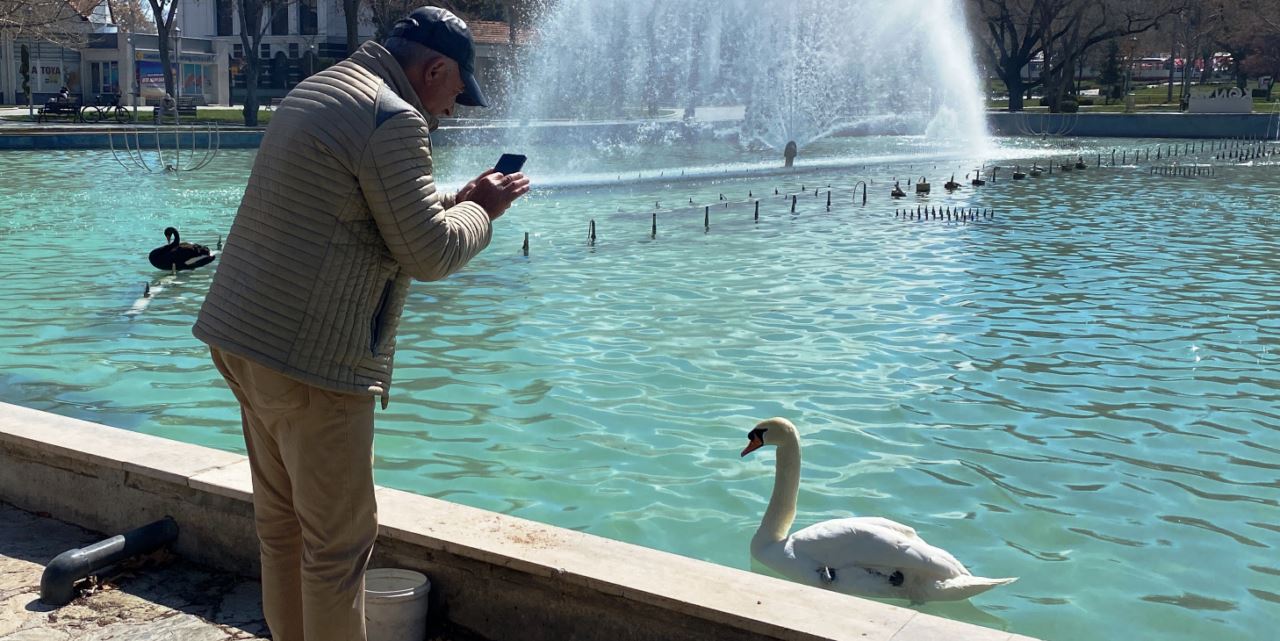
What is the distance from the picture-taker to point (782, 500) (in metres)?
5.44

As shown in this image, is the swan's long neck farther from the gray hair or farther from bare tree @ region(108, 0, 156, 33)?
bare tree @ region(108, 0, 156, 33)

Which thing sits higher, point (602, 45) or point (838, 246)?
point (602, 45)

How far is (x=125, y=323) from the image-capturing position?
11.2 meters

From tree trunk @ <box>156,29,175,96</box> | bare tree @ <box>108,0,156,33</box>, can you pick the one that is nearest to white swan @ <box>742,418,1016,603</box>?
tree trunk @ <box>156,29,175,96</box>

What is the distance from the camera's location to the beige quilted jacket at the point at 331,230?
9.55 feet

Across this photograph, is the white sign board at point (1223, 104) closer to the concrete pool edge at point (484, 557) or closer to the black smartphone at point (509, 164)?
the concrete pool edge at point (484, 557)

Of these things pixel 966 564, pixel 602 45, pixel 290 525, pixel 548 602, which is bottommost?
pixel 966 564

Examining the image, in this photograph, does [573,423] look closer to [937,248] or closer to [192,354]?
[192,354]

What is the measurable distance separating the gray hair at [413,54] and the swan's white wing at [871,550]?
112 inches

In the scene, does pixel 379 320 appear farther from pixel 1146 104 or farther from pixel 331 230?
pixel 1146 104

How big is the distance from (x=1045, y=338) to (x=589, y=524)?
224 inches

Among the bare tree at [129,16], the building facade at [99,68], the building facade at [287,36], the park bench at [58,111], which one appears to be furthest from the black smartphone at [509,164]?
the building facade at [287,36]

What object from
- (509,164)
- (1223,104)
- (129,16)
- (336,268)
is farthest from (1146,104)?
(336,268)

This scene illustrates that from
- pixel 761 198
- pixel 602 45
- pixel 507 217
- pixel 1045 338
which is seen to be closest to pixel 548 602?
pixel 1045 338
